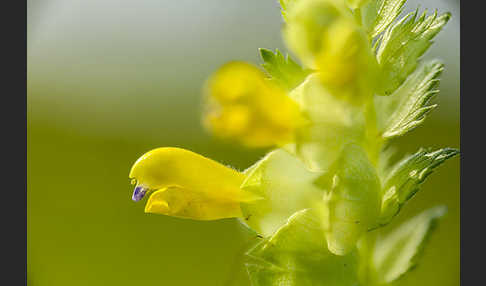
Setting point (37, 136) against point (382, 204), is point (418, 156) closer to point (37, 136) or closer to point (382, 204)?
point (382, 204)

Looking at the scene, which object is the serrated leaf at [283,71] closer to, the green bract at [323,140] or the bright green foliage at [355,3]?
the green bract at [323,140]

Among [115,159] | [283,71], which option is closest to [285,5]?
[283,71]

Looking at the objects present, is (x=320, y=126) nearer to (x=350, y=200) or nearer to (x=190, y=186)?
(x=350, y=200)

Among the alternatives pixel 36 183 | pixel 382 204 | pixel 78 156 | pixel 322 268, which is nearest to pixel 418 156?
pixel 382 204

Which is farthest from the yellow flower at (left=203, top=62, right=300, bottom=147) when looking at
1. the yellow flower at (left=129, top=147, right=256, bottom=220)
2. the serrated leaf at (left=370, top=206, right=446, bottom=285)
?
the serrated leaf at (left=370, top=206, right=446, bottom=285)

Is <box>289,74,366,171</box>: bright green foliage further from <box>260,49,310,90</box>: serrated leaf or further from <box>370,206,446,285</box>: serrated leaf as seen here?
<box>370,206,446,285</box>: serrated leaf

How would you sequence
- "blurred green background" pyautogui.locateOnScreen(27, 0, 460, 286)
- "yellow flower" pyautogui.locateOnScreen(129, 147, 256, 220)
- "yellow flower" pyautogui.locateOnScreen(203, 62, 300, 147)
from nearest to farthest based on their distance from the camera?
"yellow flower" pyautogui.locateOnScreen(203, 62, 300, 147), "yellow flower" pyautogui.locateOnScreen(129, 147, 256, 220), "blurred green background" pyautogui.locateOnScreen(27, 0, 460, 286)

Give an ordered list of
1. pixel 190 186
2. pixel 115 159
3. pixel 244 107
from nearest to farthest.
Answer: pixel 244 107, pixel 190 186, pixel 115 159

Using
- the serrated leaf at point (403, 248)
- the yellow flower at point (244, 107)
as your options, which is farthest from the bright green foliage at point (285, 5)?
the serrated leaf at point (403, 248)
